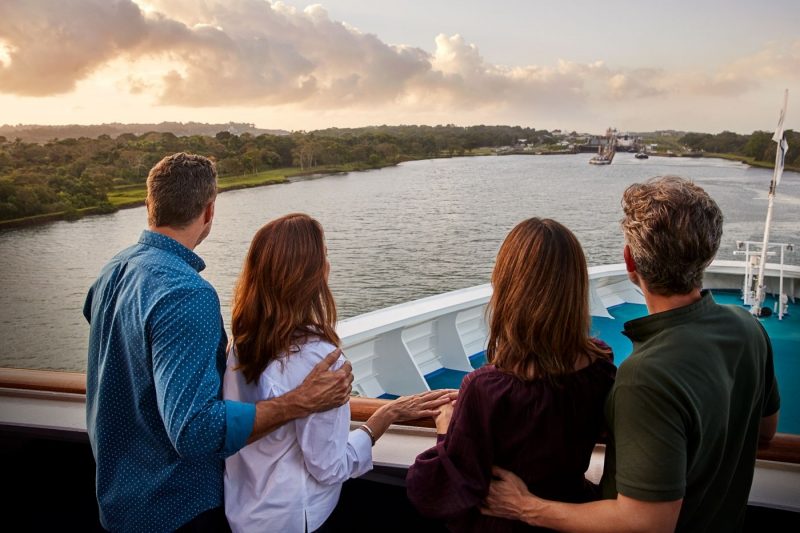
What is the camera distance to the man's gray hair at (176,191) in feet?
2.54

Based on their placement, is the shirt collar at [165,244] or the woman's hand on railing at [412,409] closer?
the shirt collar at [165,244]

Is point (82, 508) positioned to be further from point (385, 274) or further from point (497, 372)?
point (385, 274)

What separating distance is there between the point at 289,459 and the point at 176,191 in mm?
383

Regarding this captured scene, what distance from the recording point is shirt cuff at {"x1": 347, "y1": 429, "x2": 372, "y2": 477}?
0.84 metres

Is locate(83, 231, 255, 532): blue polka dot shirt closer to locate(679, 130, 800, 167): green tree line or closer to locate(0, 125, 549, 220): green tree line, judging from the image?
locate(0, 125, 549, 220): green tree line

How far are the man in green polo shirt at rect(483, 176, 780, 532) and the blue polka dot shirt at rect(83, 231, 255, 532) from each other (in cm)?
42

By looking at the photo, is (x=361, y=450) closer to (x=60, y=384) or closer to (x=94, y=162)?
(x=60, y=384)

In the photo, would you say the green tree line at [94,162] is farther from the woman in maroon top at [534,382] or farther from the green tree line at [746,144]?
the green tree line at [746,144]

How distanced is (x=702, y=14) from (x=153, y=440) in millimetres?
15669

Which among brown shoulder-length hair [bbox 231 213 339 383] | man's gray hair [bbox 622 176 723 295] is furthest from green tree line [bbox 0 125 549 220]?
man's gray hair [bbox 622 176 723 295]

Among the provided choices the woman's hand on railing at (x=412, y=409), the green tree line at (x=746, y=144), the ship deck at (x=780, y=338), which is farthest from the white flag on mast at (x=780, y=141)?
the woman's hand on railing at (x=412, y=409)

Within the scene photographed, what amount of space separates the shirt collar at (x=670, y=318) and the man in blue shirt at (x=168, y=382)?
359mm

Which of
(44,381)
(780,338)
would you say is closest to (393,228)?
(780,338)

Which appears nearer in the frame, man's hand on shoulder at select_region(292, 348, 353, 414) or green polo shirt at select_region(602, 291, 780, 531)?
green polo shirt at select_region(602, 291, 780, 531)
